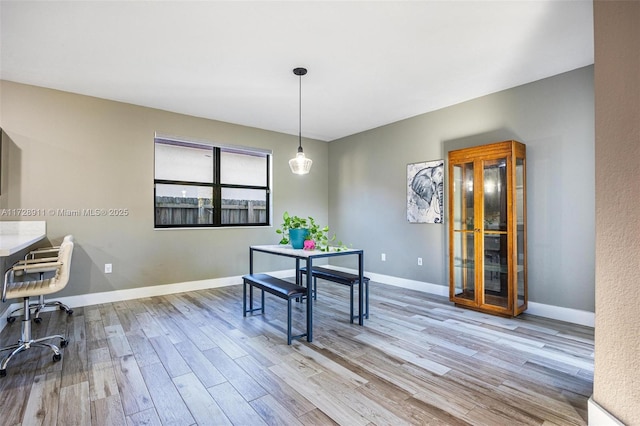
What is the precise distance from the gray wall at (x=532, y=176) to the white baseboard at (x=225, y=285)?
69 mm

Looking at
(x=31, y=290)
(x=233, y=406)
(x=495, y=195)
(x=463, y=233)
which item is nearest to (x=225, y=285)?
(x=31, y=290)

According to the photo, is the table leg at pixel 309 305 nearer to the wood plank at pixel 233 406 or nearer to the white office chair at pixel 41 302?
the wood plank at pixel 233 406

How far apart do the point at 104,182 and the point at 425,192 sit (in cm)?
415

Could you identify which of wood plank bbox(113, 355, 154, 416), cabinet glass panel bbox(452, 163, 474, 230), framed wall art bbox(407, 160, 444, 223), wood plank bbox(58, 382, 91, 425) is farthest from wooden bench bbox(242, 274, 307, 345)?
framed wall art bbox(407, 160, 444, 223)

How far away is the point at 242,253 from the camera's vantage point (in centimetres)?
495

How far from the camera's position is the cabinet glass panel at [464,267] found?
362cm

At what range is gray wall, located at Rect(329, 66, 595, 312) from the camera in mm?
3059

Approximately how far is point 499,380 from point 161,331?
278cm

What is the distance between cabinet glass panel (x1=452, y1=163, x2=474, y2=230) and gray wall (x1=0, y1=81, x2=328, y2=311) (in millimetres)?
3098

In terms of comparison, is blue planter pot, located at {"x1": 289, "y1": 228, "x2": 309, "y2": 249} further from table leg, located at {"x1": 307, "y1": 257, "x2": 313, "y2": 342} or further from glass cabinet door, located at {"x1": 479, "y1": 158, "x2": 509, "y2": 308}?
glass cabinet door, located at {"x1": 479, "y1": 158, "x2": 509, "y2": 308}

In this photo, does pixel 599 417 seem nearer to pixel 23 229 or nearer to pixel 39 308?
pixel 39 308

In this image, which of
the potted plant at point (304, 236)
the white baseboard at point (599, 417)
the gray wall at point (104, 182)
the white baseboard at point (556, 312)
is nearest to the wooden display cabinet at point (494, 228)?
the white baseboard at point (556, 312)

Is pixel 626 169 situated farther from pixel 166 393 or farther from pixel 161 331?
pixel 161 331

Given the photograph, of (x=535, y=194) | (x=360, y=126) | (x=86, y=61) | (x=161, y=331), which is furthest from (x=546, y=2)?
(x=161, y=331)
